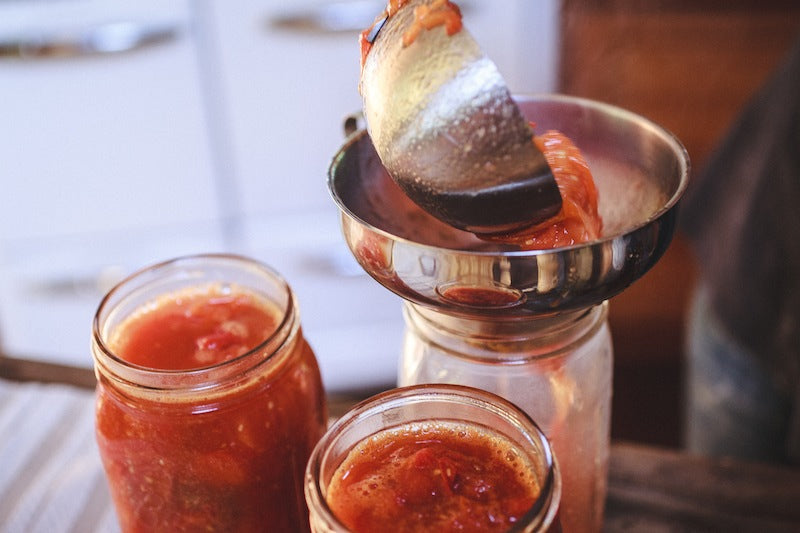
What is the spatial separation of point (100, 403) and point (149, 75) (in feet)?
3.18

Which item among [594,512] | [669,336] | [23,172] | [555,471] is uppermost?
[555,471]

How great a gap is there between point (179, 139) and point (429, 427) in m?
1.07

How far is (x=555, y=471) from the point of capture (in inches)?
→ 14.6

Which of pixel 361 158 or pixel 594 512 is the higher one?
pixel 361 158

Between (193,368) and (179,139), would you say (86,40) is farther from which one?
(193,368)

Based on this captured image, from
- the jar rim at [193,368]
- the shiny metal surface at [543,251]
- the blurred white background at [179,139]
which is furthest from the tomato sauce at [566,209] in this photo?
the blurred white background at [179,139]

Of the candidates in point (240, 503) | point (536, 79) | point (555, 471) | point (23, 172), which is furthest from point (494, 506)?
point (23, 172)

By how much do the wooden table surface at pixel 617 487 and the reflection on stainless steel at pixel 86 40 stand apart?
76 centimetres

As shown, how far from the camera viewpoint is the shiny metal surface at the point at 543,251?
359 mm

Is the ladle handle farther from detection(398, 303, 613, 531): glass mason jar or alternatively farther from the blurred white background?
the blurred white background

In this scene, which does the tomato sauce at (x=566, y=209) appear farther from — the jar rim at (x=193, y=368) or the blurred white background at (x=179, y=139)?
the blurred white background at (x=179, y=139)

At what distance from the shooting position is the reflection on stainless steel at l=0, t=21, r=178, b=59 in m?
1.27

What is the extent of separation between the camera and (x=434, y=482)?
38 centimetres

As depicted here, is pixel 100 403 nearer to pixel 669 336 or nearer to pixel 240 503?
pixel 240 503
